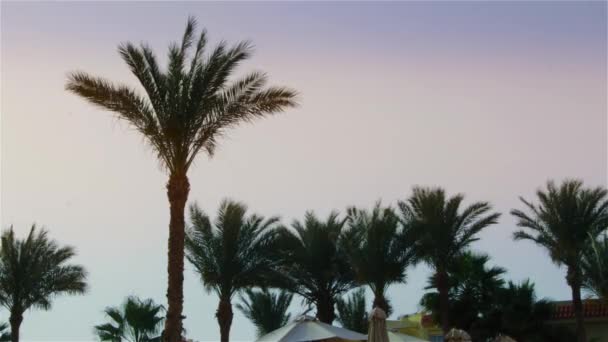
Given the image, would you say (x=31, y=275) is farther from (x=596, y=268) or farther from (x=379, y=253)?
(x=596, y=268)

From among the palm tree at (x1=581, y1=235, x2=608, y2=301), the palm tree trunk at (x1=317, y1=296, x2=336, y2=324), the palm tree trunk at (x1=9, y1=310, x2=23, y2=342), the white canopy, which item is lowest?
the white canopy

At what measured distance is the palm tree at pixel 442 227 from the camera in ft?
118

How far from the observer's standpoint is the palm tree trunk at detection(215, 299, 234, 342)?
1351 inches

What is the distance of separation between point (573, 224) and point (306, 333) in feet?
49.6

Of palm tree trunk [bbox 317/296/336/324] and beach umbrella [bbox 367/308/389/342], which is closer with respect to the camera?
beach umbrella [bbox 367/308/389/342]

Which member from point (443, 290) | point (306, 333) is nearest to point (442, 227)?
point (443, 290)

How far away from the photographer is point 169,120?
2202 centimetres

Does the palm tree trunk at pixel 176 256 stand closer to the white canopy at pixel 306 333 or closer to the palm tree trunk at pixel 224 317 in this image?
the white canopy at pixel 306 333

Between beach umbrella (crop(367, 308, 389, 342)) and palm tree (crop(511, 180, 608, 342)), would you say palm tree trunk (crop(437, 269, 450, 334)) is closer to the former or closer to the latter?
palm tree (crop(511, 180, 608, 342))

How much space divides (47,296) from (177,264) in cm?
1518

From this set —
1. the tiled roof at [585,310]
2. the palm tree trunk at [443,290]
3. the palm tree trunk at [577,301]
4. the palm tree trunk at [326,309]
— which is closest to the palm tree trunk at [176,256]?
the palm tree trunk at [326,309]

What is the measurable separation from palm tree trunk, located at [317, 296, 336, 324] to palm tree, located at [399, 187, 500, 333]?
4048 mm

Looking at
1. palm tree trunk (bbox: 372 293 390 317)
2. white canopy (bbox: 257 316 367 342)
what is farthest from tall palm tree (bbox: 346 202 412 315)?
white canopy (bbox: 257 316 367 342)

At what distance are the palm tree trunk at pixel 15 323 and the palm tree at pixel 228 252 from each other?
6.12 m
